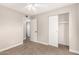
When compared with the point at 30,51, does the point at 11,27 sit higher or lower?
higher

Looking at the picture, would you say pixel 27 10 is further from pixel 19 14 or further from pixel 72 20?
pixel 72 20

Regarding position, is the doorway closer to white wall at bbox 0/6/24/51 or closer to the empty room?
the empty room

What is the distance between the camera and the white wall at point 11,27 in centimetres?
218

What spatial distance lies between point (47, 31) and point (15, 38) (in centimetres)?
168

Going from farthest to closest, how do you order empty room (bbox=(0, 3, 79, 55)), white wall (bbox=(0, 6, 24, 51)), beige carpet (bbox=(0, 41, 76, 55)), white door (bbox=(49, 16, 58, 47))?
white door (bbox=(49, 16, 58, 47))
white wall (bbox=(0, 6, 24, 51))
empty room (bbox=(0, 3, 79, 55))
beige carpet (bbox=(0, 41, 76, 55))

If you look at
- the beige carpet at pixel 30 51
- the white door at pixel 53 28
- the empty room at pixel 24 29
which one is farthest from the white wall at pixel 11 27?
the white door at pixel 53 28

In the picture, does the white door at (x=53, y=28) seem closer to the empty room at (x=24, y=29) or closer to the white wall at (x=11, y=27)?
the empty room at (x=24, y=29)

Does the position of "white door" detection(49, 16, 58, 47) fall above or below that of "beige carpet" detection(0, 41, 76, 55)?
above

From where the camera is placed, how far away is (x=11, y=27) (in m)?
2.18

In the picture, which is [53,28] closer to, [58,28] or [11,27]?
[58,28]

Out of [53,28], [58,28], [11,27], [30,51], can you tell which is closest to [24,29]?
[11,27]

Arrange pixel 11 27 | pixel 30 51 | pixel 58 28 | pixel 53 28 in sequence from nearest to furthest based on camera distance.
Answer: pixel 30 51
pixel 11 27
pixel 53 28
pixel 58 28

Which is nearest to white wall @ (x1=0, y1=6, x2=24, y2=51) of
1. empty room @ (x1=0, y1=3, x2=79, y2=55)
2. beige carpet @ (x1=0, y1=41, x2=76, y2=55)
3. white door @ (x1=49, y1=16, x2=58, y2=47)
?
empty room @ (x1=0, y1=3, x2=79, y2=55)

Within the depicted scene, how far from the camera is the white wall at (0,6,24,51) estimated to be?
7.16 feet
